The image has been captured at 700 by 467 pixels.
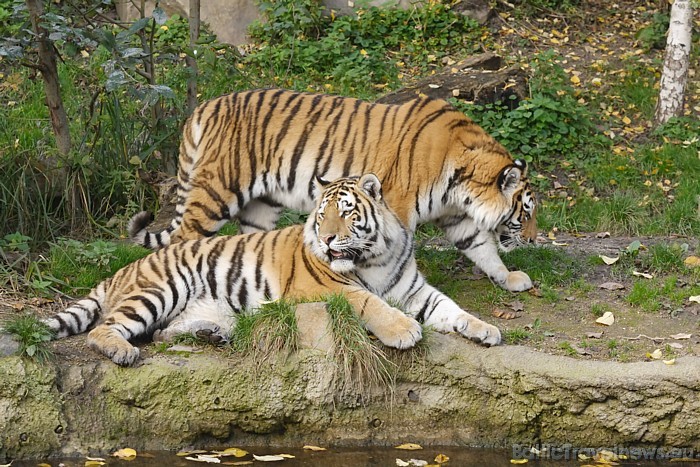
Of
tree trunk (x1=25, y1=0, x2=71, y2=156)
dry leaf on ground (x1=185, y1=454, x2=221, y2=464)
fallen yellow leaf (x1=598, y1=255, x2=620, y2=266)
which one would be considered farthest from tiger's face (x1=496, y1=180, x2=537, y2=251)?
tree trunk (x1=25, y1=0, x2=71, y2=156)

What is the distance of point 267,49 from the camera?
9992mm

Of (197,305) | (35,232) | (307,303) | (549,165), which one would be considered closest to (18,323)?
(197,305)

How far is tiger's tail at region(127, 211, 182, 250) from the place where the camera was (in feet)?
21.4

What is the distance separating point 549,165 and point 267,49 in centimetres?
309

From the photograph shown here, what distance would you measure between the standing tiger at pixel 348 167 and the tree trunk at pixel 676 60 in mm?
3505

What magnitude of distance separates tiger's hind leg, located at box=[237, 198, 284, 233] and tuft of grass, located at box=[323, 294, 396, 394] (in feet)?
5.69

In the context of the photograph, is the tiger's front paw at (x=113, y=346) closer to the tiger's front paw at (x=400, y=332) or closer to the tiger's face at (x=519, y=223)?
the tiger's front paw at (x=400, y=332)

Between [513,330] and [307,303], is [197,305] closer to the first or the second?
[307,303]

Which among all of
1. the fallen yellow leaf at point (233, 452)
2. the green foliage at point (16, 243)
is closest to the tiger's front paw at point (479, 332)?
the fallen yellow leaf at point (233, 452)

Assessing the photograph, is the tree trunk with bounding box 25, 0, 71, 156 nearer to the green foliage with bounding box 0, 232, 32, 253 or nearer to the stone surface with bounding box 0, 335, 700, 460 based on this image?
the green foliage with bounding box 0, 232, 32, 253

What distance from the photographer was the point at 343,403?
5031 millimetres

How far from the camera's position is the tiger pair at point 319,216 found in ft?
17.5

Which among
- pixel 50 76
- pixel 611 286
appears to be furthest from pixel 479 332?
pixel 50 76

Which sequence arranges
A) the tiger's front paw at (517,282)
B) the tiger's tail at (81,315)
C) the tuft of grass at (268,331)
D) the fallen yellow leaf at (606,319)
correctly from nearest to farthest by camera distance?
the tuft of grass at (268,331)
the tiger's tail at (81,315)
the fallen yellow leaf at (606,319)
the tiger's front paw at (517,282)
